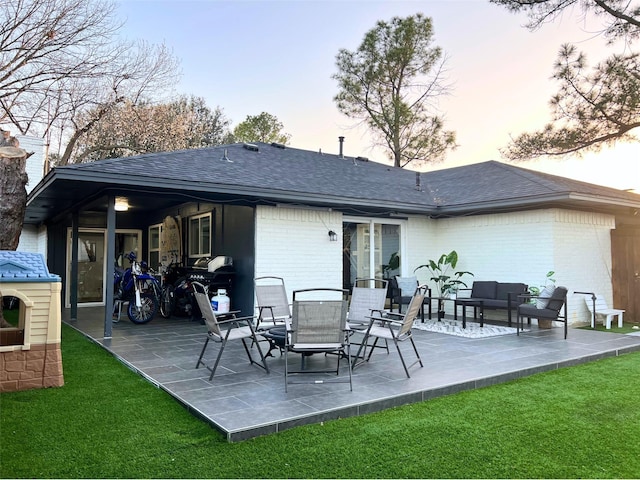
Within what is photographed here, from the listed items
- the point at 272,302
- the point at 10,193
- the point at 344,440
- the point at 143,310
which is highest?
the point at 10,193

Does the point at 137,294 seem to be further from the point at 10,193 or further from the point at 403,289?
the point at 403,289

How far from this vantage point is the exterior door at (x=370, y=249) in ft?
31.6

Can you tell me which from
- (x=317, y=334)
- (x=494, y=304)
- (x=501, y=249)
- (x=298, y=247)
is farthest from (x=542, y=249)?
(x=317, y=334)

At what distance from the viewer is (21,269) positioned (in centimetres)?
445

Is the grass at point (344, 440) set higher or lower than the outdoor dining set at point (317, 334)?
lower

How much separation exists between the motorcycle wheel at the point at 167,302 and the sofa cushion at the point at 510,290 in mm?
6497

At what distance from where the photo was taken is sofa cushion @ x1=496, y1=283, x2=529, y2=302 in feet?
27.9

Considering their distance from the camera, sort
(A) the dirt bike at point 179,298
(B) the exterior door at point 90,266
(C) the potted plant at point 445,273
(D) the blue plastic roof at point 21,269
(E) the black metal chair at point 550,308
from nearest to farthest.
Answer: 1. (D) the blue plastic roof at point 21,269
2. (E) the black metal chair at point 550,308
3. (A) the dirt bike at point 179,298
4. (C) the potted plant at point 445,273
5. (B) the exterior door at point 90,266

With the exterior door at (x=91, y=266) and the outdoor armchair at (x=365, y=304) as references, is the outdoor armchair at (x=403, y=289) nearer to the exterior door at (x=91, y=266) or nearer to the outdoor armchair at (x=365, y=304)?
the outdoor armchair at (x=365, y=304)

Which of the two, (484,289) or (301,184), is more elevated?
(301,184)

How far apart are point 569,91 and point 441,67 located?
37.3ft

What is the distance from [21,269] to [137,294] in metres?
3.93

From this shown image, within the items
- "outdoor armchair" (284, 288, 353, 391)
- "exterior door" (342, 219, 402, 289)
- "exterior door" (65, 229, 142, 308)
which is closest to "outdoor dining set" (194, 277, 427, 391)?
"outdoor armchair" (284, 288, 353, 391)

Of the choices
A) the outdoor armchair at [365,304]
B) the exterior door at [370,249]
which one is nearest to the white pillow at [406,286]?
the exterior door at [370,249]
